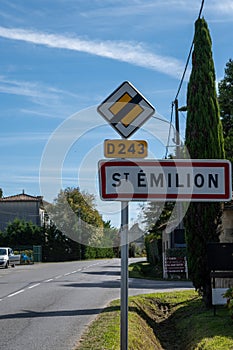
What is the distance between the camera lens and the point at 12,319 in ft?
39.0

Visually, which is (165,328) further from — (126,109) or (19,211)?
(19,211)

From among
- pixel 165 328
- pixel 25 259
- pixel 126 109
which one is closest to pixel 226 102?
pixel 165 328

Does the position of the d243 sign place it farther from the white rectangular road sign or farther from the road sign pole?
the road sign pole

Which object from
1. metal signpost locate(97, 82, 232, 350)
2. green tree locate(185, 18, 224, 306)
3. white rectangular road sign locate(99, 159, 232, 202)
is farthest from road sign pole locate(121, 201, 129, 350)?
green tree locate(185, 18, 224, 306)

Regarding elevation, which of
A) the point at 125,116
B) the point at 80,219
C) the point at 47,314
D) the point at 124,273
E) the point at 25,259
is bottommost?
the point at 25,259

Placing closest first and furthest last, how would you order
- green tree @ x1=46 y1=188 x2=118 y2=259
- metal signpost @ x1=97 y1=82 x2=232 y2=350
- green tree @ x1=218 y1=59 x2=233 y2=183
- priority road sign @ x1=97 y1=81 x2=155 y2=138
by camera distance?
metal signpost @ x1=97 y1=82 x2=232 y2=350
priority road sign @ x1=97 y1=81 x2=155 y2=138
green tree @ x1=46 y1=188 x2=118 y2=259
green tree @ x1=218 y1=59 x2=233 y2=183

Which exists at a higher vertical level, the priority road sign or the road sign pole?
the priority road sign

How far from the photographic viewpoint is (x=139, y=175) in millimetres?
5395

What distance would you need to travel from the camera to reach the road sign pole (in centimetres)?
523

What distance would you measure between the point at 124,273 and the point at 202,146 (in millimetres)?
8011

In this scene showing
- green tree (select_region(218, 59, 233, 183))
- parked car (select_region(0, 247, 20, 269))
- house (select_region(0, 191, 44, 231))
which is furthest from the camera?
house (select_region(0, 191, 44, 231))

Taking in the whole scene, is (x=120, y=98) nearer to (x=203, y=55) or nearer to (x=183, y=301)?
(x=203, y=55)

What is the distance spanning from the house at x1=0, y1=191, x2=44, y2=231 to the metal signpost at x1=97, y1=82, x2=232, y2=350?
7576 cm

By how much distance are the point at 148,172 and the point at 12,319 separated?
24.7ft
